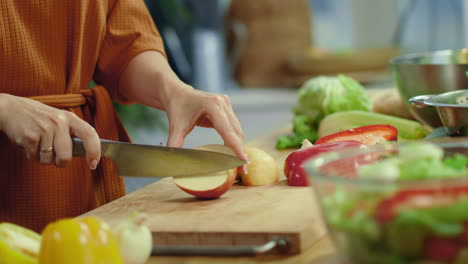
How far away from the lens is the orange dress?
52.9 inches

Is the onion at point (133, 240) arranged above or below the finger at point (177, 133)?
above

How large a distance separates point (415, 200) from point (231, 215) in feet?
1.32

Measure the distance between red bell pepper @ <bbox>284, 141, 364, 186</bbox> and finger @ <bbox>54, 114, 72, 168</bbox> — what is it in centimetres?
37

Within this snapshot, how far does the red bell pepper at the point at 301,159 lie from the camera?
1.14 meters

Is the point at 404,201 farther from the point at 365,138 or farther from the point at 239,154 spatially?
the point at 365,138

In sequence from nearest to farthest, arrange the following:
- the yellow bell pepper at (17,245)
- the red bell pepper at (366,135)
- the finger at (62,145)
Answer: the yellow bell pepper at (17,245) → the finger at (62,145) → the red bell pepper at (366,135)

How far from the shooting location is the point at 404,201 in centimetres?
64

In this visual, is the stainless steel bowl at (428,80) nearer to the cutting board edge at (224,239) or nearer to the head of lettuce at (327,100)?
the head of lettuce at (327,100)

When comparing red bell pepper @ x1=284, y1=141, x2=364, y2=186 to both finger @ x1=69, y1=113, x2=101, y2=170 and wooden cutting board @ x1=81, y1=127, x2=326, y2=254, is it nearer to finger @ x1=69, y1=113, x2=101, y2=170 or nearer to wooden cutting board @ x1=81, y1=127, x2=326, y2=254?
wooden cutting board @ x1=81, y1=127, x2=326, y2=254

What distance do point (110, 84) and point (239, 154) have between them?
0.50 metres

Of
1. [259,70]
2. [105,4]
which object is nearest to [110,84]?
[105,4]

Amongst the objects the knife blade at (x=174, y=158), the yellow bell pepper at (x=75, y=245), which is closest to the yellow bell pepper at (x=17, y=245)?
the yellow bell pepper at (x=75, y=245)

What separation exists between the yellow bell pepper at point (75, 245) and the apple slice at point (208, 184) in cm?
38

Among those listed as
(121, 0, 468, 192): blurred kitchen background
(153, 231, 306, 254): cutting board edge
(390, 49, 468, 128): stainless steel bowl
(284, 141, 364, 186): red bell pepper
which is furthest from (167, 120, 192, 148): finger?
(121, 0, 468, 192): blurred kitchen background
